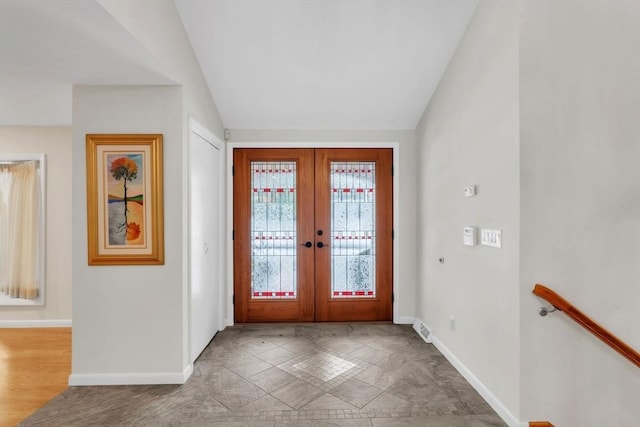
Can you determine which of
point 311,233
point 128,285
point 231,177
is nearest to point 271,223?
point 311,233

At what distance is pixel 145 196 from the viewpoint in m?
2.61

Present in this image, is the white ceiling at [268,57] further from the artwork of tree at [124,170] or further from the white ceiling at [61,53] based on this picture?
Answer: the artwork of tree at [124,170]

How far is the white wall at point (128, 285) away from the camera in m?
2.57

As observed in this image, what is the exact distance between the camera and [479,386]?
2.43m

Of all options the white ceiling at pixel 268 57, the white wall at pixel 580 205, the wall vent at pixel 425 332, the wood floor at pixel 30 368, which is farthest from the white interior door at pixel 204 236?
the white wall at pixel 580 205

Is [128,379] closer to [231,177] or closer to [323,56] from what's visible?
[231,177]

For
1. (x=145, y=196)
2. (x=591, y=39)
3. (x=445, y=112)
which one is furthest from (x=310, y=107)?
(x=591, y=39)

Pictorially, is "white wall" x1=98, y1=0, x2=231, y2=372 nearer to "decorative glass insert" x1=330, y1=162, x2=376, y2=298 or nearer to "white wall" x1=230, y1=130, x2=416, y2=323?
"white wall" x1=230, y1=130, x2=416, y2=323

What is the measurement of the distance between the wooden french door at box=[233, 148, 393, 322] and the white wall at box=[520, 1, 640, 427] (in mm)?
2027

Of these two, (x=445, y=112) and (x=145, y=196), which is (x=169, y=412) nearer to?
(x=145, y=196)

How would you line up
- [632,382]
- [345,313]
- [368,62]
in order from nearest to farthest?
[632,382] < [368,62] < [345,313]

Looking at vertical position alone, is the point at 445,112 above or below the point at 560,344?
above

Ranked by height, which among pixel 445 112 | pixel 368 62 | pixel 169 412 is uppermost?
pixel 368 62

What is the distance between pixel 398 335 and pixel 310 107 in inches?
104
